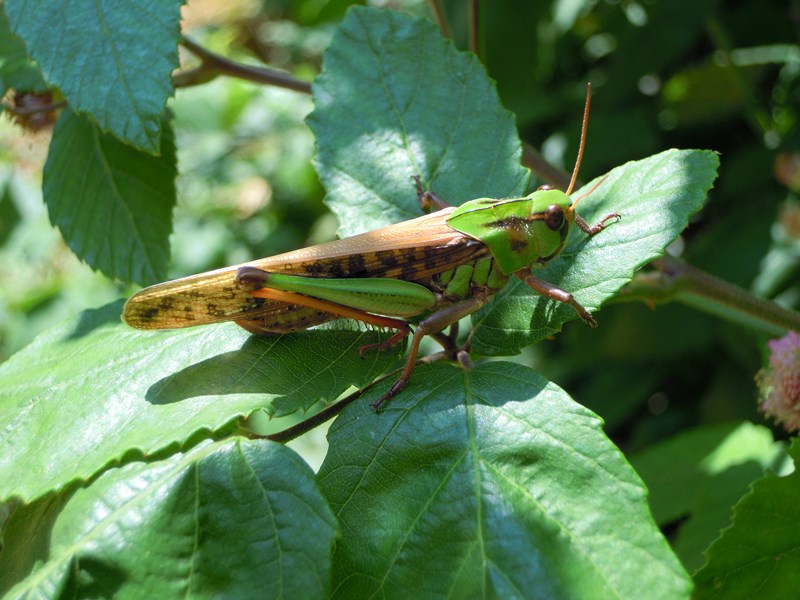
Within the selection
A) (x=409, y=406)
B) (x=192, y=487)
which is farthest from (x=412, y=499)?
(x=192, y=487)

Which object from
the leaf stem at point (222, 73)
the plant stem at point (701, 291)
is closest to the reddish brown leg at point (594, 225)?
the plant stem at point (701, 291)

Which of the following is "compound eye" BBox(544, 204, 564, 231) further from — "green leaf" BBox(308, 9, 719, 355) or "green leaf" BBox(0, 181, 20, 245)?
"green leaf" BBox(0, 181, 20, 245)

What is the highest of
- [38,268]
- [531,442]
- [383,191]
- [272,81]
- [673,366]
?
[272,81]

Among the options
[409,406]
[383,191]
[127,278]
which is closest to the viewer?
[409,406]

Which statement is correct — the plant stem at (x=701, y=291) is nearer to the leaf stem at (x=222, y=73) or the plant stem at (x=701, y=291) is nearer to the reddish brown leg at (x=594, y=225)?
the reddish brown leg at (x=594, y=225)

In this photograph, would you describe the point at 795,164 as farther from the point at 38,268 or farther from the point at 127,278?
the point at 38,268

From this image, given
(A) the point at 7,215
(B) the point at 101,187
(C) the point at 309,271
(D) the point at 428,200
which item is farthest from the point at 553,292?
(A) the point at 7,215

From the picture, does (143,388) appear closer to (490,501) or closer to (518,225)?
(490,501)
